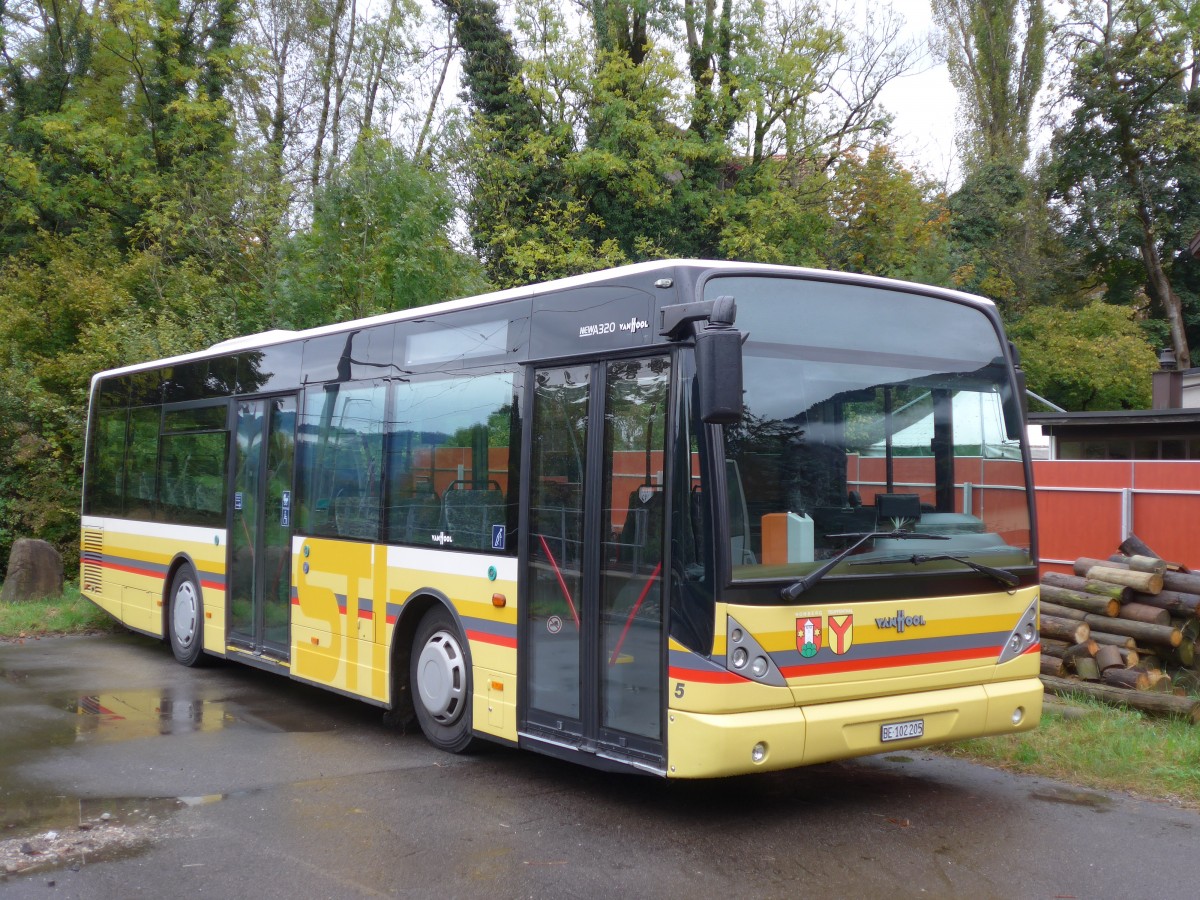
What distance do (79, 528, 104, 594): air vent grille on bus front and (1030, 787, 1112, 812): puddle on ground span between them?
422 inches

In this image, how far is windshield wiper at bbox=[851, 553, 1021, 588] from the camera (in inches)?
247

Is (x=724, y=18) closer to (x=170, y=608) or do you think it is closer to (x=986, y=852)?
(x=170, y=608)

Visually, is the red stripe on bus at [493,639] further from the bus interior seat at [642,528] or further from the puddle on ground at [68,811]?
the puddle on ground at [68,811]

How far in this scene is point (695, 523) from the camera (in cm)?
593

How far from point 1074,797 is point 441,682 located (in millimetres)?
4048

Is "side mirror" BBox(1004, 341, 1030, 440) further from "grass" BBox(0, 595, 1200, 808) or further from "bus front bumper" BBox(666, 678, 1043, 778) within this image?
"grass" BBox(0, 595, 1200, 808)

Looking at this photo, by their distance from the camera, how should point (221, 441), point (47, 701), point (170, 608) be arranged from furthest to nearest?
1. point (170, 608)
2. point (221, 441)
3. point (47, 701)

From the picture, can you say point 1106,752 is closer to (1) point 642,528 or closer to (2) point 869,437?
(2) point 869,437

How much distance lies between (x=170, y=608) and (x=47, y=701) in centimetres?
228

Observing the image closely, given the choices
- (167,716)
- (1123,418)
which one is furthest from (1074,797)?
(1123,418)

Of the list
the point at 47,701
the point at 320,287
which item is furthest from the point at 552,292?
the point at 320,287

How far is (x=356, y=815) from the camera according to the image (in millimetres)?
6500

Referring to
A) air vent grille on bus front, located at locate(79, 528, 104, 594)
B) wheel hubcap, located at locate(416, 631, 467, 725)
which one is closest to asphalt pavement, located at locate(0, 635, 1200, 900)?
wheel hubcap, located at locate(416, 631, 467, 725)

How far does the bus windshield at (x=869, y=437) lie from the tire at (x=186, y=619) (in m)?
7.12
